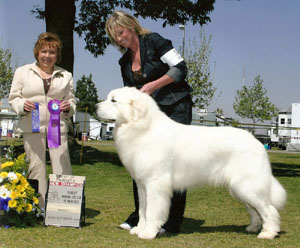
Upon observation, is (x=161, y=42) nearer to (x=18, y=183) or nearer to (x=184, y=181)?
(x=184, y=181)

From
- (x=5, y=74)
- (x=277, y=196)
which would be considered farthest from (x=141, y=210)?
(x=5, y=74)

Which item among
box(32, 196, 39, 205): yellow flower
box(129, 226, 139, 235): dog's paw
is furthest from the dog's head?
box(32, 196, 39, 205): yellow flower

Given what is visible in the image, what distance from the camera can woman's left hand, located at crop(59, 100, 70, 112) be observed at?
13.9 ft

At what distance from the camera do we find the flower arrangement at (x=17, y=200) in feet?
13.3

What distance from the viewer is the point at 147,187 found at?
3732mm

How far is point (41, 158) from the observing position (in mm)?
4414

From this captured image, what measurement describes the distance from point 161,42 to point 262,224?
2.32m

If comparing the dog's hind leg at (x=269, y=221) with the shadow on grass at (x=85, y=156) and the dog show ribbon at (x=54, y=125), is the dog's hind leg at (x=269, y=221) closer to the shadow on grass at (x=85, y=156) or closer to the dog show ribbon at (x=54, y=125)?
the dog show ribbon at (x=54, y=125)

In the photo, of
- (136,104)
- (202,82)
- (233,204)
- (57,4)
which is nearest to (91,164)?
(57,4)

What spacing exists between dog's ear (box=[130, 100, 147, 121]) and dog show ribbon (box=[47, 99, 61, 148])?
983mm

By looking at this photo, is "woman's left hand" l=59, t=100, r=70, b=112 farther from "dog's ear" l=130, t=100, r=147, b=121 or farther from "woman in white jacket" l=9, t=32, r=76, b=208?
"dog's ear" l=130, t=100, r=147, b=121

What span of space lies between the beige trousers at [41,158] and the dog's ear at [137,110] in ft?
3.81

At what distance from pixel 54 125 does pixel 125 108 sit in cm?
102

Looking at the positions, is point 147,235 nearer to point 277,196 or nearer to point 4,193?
point 277,196
